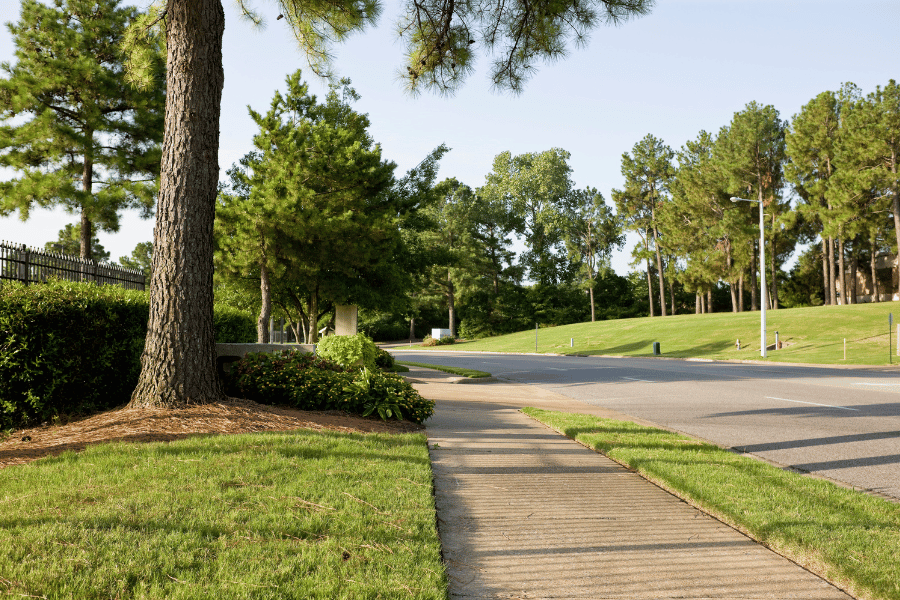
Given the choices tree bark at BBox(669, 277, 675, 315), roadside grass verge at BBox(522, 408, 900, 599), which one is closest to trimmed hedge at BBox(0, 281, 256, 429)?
roadside grass verge at BBox(522, 408, 900, 599)

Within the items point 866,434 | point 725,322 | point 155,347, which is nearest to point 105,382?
point 155,347

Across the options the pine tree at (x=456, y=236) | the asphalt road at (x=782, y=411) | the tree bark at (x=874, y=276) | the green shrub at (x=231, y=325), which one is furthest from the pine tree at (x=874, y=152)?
the green shrub at (x=231, y=325)

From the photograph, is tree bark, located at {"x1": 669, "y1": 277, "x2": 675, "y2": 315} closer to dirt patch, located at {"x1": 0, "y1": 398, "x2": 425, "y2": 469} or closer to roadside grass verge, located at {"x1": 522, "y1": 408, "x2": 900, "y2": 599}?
roadside grass verge, located at {"x1": 522, "y1": 408, "x2": 900, "y2": 599}

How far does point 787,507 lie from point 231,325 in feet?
36.7

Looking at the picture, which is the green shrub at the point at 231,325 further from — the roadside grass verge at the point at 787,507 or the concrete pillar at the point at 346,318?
the concrete pillar at the point at 346,318

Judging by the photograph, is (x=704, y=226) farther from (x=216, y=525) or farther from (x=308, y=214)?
(x=216, y=525)

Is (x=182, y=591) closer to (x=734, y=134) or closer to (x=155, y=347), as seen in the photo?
(x=155, y=347)

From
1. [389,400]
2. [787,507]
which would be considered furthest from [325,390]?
[787,507]

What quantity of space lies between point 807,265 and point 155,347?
72091 mm

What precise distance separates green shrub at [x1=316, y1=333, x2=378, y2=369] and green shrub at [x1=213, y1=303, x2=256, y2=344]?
1.76 m

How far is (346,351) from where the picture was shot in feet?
41.5

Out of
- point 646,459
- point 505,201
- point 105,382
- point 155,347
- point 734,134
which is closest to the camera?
point 646,459

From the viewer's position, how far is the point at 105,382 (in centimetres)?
791

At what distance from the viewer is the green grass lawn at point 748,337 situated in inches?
1174
